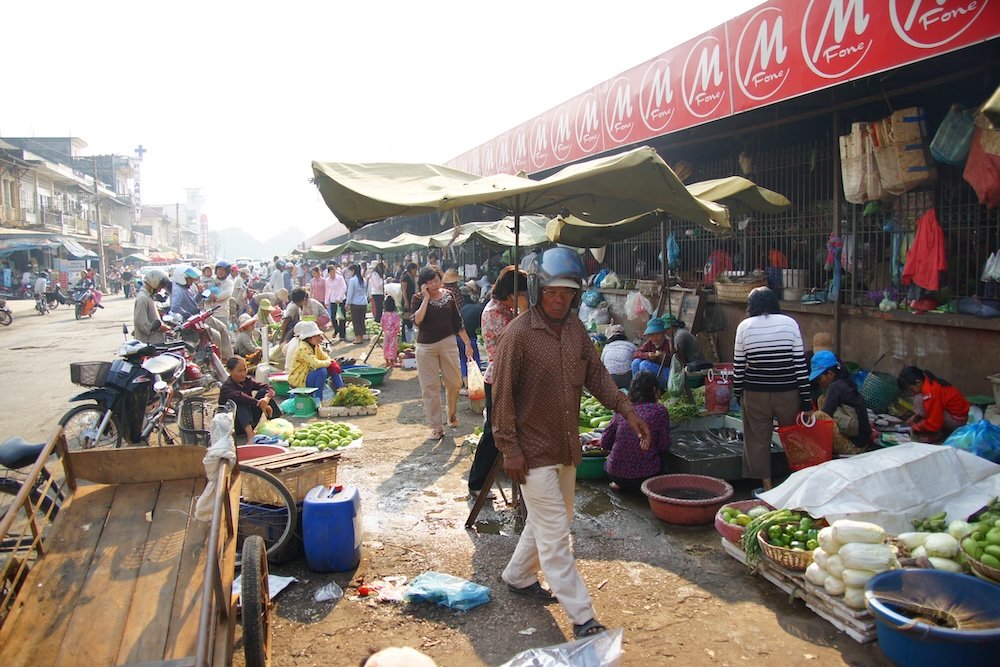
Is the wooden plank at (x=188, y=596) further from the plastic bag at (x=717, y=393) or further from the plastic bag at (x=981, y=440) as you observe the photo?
the plastic bag at (x=717, y=393)

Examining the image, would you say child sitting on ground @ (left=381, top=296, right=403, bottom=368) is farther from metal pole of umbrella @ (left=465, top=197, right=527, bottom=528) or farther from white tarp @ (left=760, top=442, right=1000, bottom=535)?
white tarp @ (left=760, top=442, right=1000, bottom=535)

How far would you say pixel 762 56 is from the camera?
7645 mm

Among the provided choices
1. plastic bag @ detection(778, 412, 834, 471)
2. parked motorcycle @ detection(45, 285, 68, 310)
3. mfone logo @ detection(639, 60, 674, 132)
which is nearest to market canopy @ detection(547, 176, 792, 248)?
mfone logo @ detection(639, 60, 674, 132)

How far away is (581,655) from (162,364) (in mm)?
5849

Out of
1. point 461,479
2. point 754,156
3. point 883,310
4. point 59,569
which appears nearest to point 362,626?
point 59,569

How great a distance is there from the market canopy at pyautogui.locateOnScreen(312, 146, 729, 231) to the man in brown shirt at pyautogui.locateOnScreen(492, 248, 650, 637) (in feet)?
3.16

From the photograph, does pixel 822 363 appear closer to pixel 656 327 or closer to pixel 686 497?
pixel 686 497

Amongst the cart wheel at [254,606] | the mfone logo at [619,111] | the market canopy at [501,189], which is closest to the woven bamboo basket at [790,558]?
the market canopy at [501,189]

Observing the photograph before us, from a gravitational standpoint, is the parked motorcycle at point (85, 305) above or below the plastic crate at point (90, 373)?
above

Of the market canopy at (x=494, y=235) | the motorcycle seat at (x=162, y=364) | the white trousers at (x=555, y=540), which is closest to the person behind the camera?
the white trousers at (x=555, y=540)

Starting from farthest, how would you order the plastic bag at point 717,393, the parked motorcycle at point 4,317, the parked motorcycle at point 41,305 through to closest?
the parked motorcycle at point 41,305
the parked motorcycle at point 4,317
the plastic bag at point 717,393

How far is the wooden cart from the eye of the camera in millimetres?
2871

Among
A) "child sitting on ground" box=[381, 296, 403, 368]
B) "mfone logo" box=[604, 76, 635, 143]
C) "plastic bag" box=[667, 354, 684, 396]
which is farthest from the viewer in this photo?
"child sitting on ground" box=[381, 296, 403, 368]

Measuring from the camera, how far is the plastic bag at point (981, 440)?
205 inches
